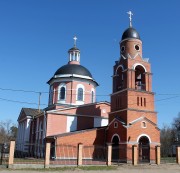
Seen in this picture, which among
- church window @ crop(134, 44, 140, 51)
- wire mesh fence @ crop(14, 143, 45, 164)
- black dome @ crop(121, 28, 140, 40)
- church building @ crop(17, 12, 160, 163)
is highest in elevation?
black dome @ crop(121, 28, 140, 40)

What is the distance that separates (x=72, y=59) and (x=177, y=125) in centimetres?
3466

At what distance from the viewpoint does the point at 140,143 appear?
2567 centimetres

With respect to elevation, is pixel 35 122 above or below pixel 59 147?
above

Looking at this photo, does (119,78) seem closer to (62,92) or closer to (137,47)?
(137,47)

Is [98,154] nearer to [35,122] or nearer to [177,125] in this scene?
[35,122]

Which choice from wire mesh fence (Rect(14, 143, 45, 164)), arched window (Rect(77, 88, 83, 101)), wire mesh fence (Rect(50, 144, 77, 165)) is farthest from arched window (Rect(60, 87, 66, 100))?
wire mesh fence (Rect(50, 144, 77, 165))

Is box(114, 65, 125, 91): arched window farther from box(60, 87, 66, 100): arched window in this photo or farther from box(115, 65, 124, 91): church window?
box(60, 87, 66, 100): arched window

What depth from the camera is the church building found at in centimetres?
2502

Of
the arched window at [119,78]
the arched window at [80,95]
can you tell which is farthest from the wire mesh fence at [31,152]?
the arched window at [119,78]

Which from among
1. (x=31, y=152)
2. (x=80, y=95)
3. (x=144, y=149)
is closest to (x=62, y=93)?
(x=80, y=95)

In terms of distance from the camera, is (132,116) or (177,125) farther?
(177,125)

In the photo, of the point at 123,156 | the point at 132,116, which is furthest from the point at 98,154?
the point at 132,116

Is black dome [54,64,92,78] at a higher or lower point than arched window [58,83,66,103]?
higher

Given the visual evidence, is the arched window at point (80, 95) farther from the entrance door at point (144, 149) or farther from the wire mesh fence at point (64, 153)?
the entrance door at point (144, 149)
